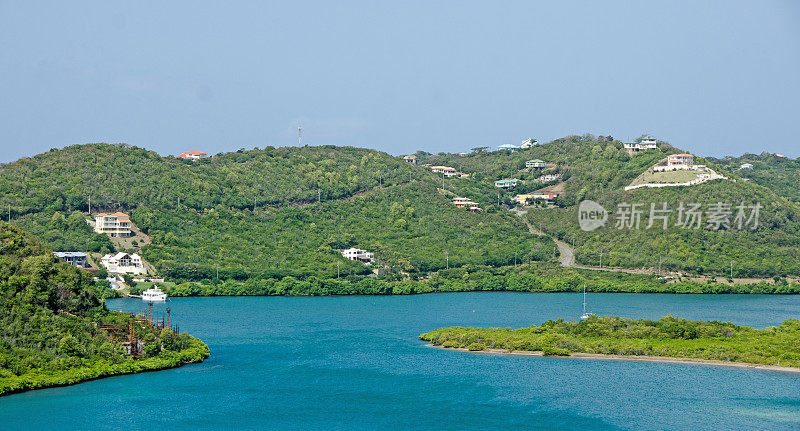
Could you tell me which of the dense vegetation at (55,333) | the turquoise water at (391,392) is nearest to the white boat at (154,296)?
the turquoise water at (391,392)

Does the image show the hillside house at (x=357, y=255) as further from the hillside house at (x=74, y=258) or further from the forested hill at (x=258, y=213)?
the hillside house at (x=74, y=258)

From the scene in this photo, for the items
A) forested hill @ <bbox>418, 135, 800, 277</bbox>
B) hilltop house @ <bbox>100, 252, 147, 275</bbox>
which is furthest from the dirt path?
hilltop house @ <bbox>100, 252, 147, 275</bbox>

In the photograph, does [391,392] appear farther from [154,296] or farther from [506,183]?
[506,183]

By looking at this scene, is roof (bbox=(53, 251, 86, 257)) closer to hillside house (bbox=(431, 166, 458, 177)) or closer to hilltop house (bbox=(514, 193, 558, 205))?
hilltop house (bbox=(514, 193, 558, 205))

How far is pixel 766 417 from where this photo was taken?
30.7 m

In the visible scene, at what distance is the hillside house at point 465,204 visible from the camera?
100169 mm

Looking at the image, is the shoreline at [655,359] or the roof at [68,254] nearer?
the shoreline at [655,359]

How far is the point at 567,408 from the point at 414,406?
18.4ft

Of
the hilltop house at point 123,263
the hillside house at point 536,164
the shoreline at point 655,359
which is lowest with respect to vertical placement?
the shoreline at point 655,359

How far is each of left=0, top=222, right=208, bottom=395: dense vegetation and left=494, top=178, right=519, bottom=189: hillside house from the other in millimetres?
77717

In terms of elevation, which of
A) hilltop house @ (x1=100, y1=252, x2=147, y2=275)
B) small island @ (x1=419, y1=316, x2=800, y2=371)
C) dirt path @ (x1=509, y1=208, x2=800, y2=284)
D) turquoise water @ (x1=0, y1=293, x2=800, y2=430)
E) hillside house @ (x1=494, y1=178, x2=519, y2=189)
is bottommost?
turquoise water @ (x1=0, y1=293, x2=800, y2=430)

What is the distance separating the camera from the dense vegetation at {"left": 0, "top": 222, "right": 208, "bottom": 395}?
32.8 m

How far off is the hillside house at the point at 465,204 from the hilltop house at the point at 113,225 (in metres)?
38.6

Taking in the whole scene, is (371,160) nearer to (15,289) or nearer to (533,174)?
(533,174)
